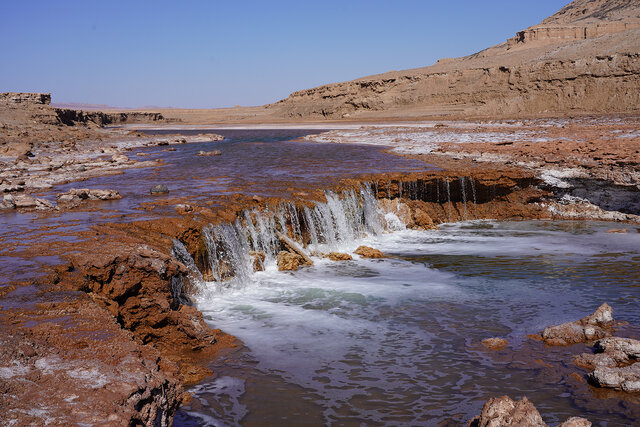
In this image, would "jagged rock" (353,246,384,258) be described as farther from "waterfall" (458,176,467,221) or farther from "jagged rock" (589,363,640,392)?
"jagged rock" (589,363,640,392)

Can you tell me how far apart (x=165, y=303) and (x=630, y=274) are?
8.50 meters

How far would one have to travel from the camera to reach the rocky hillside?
4409 centimetres

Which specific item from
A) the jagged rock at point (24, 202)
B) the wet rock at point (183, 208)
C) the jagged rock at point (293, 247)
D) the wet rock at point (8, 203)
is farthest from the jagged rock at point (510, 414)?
the wet rock at point (8, 203)

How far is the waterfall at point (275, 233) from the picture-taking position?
30.5 feet

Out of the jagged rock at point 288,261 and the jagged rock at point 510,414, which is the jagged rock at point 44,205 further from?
the jagged rock at point 510,414

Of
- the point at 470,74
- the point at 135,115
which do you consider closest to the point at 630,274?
the point at 470,74

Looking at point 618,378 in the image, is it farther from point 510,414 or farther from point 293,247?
point 293,247

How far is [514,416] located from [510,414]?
0.07m

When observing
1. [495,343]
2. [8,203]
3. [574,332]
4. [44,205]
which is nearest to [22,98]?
[8,203]

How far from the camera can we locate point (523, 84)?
4972 cm

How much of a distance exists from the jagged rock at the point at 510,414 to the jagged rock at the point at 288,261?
21.8 feet

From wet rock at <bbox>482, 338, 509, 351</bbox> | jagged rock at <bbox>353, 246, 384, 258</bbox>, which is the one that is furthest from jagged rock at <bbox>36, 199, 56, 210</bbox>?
wet rock at <bbox>482, 338, 509, 351</bbox>

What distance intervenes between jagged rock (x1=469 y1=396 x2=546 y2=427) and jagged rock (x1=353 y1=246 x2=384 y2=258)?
7.27 m

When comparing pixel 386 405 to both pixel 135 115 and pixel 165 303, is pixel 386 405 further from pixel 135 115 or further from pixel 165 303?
pixel 135 115
